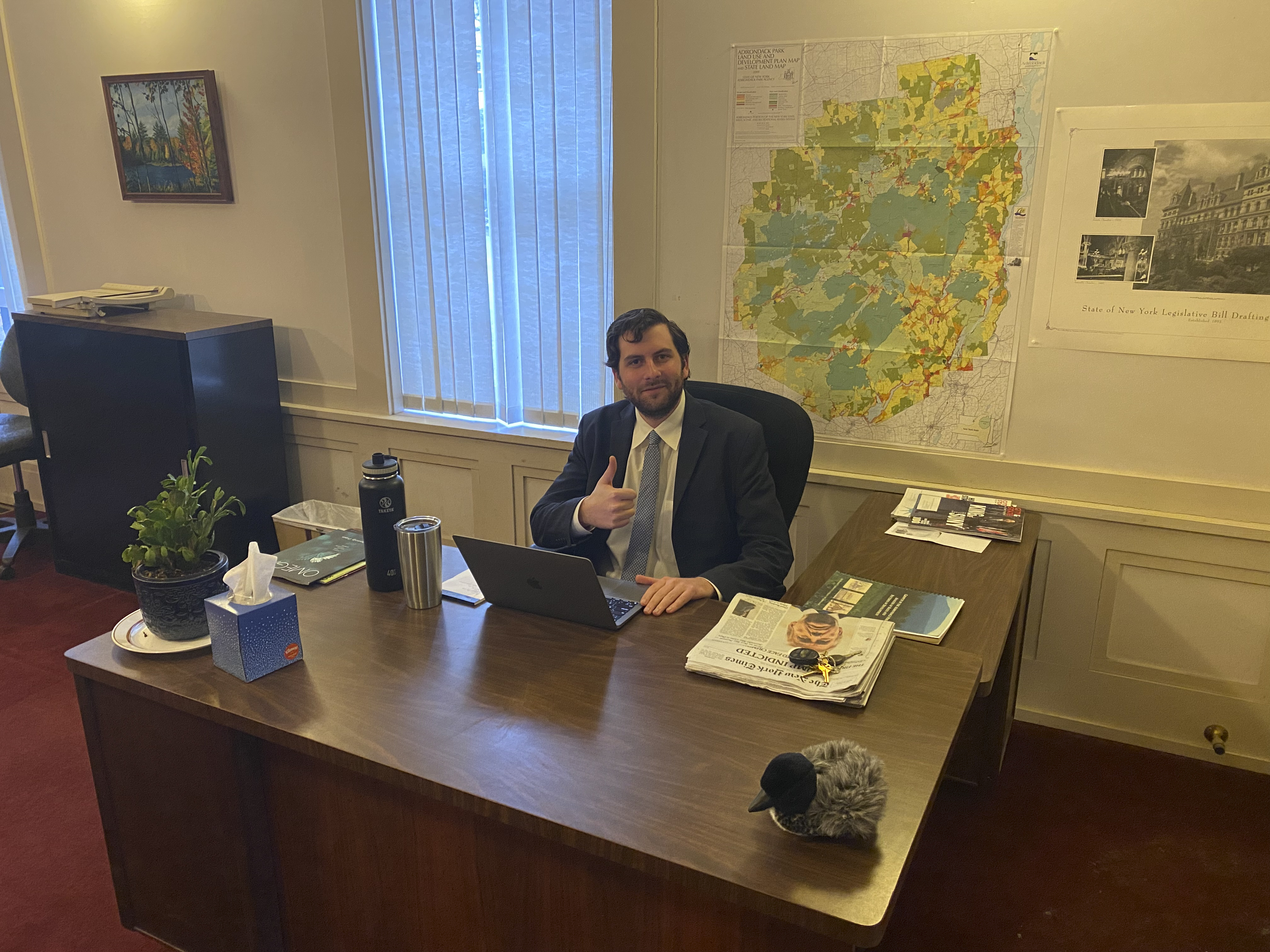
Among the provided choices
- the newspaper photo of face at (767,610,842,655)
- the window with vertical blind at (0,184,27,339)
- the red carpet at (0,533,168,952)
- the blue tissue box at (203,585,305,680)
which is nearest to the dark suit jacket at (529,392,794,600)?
the newspaper photo of face at (767,610,842,655)

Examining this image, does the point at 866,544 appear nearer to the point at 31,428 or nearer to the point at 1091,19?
the point at 1091,19

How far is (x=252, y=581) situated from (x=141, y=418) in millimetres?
2209

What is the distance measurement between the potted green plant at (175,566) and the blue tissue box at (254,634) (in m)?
0.06

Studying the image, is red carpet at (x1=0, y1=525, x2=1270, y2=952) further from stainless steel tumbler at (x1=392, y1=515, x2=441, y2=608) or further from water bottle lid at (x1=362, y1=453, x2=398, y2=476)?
water bottle lid at (x1=362, y1=453, x2=398, y2=476)

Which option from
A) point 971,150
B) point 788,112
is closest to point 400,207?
point 788,112

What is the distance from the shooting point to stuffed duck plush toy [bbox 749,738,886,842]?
3.68 feet

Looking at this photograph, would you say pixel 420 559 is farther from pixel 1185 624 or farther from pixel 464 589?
pixel 1185 624

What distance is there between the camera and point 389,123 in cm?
326

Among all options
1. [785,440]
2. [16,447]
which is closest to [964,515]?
[785,440]

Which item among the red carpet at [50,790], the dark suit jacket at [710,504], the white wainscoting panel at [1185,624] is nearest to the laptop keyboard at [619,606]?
the dark suit jacket at [710,504]

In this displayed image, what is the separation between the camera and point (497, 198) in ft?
10.3

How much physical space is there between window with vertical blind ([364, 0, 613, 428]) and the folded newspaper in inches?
62.2

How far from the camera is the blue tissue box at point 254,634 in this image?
61.0 inches

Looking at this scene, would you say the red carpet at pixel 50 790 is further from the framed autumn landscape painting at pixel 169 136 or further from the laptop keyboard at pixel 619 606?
the framed autumn landscape painting at pixel 169 136
